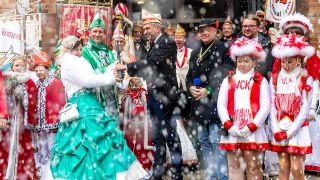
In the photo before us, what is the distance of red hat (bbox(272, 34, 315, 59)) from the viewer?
23.7ft

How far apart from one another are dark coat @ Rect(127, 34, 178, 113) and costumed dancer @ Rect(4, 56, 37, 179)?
145cm

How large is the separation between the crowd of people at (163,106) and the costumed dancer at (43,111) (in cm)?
1

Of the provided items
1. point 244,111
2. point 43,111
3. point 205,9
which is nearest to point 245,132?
point 244,111

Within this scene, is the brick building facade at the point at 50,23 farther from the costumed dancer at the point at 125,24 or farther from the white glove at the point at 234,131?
the white glove at the point at 234,131

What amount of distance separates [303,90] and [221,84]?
105 centimetres

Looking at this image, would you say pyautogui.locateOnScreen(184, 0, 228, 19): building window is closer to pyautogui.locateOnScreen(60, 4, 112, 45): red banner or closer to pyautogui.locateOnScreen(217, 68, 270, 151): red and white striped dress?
pyautogui.locateOnScreen(60, 4, 112, 45): red banner

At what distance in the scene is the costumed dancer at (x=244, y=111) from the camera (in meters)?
7.36

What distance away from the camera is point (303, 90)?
7266 millimetres

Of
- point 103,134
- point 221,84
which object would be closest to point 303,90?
point 221,84

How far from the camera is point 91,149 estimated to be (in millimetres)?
6844

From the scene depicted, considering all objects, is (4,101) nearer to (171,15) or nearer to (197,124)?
(197,124)

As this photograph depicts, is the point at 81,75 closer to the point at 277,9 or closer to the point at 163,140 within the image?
the point at 163,140

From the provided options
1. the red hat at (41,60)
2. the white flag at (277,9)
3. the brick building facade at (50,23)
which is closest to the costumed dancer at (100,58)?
the red hat at (41,60)

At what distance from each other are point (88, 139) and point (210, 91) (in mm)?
1882
